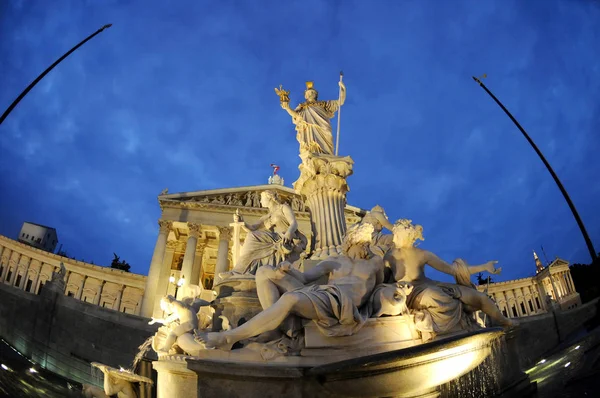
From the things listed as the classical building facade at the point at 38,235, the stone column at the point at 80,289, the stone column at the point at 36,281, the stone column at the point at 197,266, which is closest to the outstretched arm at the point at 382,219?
the stone column at the point at 197,266

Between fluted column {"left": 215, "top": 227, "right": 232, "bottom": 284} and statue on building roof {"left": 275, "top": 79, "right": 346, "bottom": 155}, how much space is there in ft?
65.4

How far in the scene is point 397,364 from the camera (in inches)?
115

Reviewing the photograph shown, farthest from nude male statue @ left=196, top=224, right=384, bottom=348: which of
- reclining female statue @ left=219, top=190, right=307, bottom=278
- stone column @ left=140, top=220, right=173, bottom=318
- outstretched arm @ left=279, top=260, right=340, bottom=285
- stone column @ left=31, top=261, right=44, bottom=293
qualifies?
stone column @ left=31, top=261, right=44, bottom=293

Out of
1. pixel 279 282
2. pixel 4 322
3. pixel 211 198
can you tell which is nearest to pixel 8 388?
pixel 279 282

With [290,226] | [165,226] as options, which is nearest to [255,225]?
[290,226]

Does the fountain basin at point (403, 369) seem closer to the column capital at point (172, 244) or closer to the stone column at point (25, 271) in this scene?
the column capital at point (172, 244)

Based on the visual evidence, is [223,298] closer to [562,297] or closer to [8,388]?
[8,388]

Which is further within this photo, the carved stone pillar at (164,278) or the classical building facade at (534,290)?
the classical building facade at (534,290)

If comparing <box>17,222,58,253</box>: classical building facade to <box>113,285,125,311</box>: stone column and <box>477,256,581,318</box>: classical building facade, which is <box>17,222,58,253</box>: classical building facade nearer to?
<box>113,285,125,311</box>: stone column

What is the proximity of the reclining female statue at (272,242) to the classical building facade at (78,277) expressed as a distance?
27.2 metres

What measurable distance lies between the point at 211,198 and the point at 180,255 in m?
7.24

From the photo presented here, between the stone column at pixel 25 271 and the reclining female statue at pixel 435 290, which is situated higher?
the stone column at pixel 25 271

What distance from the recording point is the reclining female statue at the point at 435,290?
155 inches

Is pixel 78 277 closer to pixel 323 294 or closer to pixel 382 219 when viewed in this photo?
pixel 382 219
